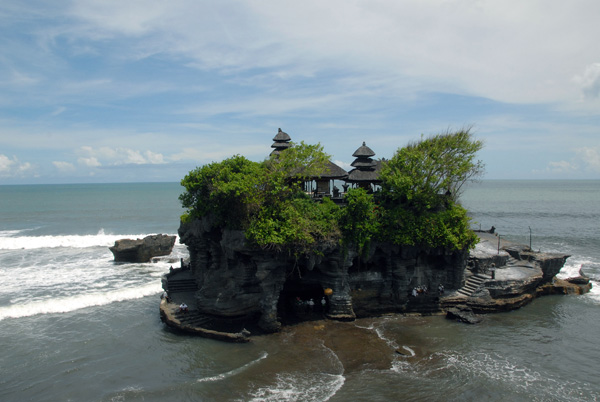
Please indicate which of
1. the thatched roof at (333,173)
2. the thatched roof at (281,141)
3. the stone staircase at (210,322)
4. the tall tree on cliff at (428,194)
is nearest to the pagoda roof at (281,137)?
the thatched roof at (281,141)

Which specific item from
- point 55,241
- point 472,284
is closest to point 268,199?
point 472,284

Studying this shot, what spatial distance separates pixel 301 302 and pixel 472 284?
13.0 meters

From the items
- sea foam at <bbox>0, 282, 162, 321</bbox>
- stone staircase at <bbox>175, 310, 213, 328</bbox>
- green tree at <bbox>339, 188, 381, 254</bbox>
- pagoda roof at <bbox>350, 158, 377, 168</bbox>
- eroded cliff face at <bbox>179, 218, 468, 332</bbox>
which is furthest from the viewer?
pagoda roof at <bbox>350, 158, 377, 168</bbox>

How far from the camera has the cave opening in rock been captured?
2707 cm

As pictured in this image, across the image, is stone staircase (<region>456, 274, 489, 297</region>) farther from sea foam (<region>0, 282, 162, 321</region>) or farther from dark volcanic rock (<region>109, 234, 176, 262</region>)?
dark volcanic rock (<region>109, 234, 176, 262</region>)

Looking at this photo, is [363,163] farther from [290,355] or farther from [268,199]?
[290,355]

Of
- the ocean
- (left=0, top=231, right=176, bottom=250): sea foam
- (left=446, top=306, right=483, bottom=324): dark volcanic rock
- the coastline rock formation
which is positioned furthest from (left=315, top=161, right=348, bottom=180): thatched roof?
(left=0, top=231, right=176, bottom=250): sea foam

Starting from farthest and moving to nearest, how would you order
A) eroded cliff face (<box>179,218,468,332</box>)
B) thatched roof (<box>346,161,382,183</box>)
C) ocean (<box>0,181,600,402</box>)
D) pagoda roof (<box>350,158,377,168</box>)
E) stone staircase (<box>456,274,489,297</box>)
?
1. pagoda roof (<box>350,158,377,168</box>)
2. thatched roof (<box>346,161,382,183</box>)
3. stone staircase (<box>456,274,489,297</box>)
4. eroded cliff face (<box>179,218,468,332</box>)
5. ocean (<box>0,181,600,402</box>)

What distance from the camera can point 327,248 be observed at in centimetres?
2520

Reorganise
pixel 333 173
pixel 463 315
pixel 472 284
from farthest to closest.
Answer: pixel 333 173 < pixel 472 284 < pixel 463 315

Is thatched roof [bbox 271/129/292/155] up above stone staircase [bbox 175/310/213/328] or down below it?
above

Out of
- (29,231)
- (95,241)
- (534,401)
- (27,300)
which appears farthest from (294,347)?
(29,231)

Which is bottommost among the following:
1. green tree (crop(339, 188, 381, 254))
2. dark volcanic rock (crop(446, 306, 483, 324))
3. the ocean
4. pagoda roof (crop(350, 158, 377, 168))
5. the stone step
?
the ocean

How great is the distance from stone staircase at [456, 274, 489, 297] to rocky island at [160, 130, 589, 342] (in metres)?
0.10
